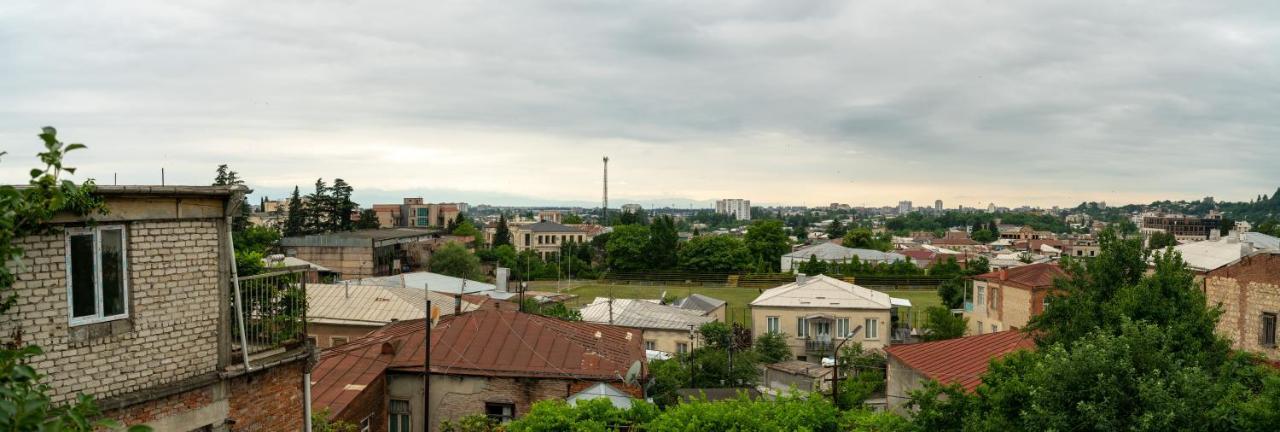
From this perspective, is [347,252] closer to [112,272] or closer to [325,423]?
[325,423]

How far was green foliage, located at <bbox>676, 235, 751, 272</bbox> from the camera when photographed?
259ft

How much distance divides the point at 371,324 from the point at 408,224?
10459 centimetres

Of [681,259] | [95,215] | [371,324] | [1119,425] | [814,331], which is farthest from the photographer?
[681,259]

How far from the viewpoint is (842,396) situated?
884 inches

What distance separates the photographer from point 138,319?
6.83 metres

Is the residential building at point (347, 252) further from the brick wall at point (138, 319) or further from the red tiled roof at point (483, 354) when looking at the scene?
the brick wall at point (138, 319)

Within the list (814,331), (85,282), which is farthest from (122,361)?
(814,331)

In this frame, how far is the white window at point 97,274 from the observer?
250 inches

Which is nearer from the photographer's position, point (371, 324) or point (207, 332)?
point (207, 332)

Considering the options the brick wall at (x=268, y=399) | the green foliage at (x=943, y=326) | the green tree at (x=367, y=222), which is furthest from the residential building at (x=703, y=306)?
the green tree at (x=367, y=222)

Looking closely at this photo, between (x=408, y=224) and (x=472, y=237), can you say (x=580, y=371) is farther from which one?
(x=408, y=224)

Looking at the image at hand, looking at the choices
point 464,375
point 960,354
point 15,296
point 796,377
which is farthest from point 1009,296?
point 15,296

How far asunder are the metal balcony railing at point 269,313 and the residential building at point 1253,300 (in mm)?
21033

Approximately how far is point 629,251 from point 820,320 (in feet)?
145
